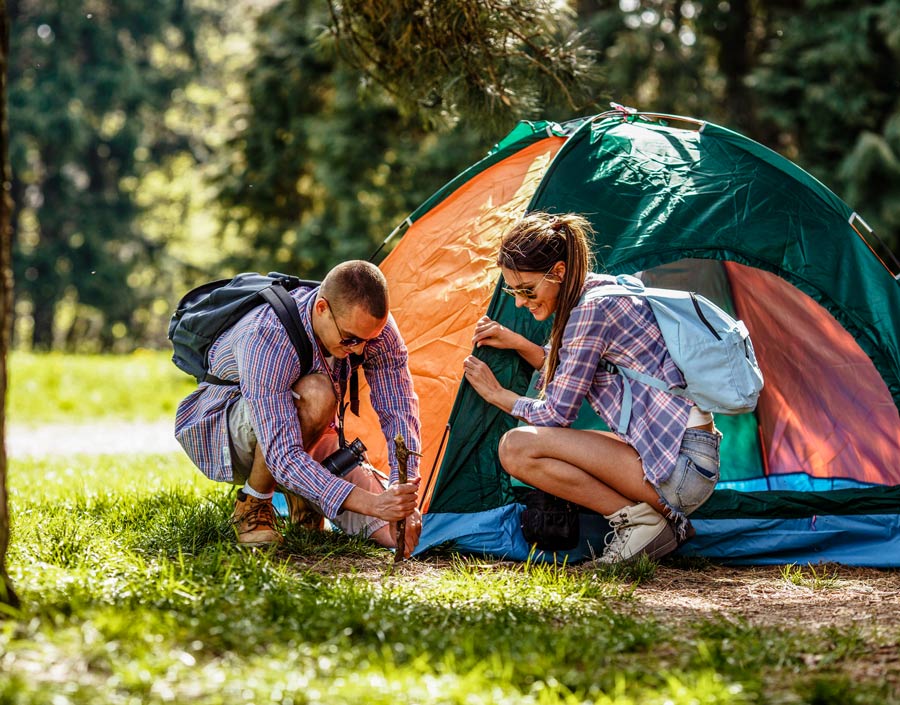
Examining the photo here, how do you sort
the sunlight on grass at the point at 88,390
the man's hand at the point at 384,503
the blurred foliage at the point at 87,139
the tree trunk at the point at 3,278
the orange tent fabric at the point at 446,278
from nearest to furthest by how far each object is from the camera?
the tree trunk at the point at 3,278
the man's hand at the point at 384,503
the orange tent fabric at the point at 446,278
the sunlight on grass at the point at 88,390
the blurred foliage at the point at 87,139

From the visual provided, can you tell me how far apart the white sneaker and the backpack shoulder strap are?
1290 mm

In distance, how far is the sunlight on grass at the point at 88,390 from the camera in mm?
10242

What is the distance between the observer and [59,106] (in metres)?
18.1

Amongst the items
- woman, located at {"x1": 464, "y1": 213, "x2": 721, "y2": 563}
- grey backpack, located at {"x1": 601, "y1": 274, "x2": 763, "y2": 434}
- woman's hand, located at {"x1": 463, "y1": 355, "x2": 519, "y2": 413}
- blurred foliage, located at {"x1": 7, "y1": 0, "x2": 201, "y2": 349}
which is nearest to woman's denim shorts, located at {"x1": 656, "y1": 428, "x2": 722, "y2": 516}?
woman, located at {"x1": 464, "y1": 213, "x2": 721, "y2": 563}

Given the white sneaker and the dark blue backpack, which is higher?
the dark blue backpack

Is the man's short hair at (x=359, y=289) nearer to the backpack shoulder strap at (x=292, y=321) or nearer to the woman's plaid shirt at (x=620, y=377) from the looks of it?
the backpack shoulder strap at (x=292, y=321)

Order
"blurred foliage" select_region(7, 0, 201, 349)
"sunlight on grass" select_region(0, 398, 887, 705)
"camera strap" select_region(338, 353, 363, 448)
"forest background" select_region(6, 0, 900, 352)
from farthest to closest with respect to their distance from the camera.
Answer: "blurred foliage" select_region(7, 0, 201, 349), "forest background" select_region(6, 0, 900, 352), "camera strap" select_region(338, 353, 363, 448), "sunlight on grass" select_region(0, 398, 887, 705)

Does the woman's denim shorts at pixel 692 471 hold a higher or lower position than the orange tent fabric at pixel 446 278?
lower

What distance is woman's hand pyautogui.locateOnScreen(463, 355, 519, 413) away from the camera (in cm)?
390

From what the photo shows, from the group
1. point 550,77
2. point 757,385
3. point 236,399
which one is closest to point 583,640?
point 757,385

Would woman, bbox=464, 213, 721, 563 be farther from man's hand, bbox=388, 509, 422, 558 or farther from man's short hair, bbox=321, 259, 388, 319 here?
man's short hair, bbox=321, 259, 388, 319

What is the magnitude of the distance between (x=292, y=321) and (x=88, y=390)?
807 cm

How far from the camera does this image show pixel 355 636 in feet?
8.83

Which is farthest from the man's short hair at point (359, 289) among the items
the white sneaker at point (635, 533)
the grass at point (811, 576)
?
the grass at point (811, 576)
